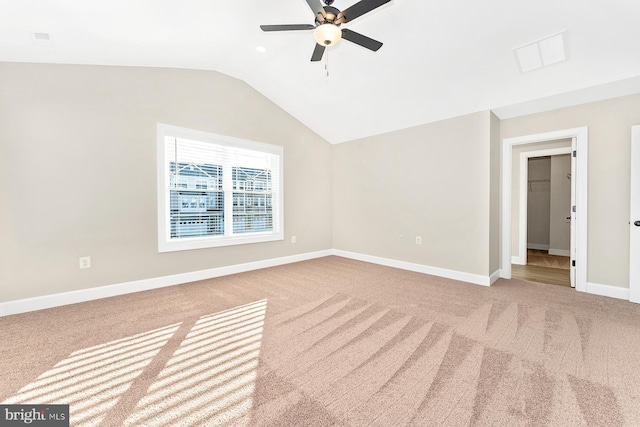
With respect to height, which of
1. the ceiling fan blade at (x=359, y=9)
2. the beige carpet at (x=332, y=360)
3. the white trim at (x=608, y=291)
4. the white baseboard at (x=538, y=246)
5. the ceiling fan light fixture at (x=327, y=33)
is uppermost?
the ceiling fan blade at (x=359, y=9)

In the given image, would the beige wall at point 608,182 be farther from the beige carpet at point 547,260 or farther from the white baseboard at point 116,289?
the white baseboard at point 116,289

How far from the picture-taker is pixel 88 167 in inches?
120

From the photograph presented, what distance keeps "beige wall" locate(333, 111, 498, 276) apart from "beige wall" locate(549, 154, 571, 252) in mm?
3620

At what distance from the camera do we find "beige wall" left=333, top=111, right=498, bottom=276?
374cm

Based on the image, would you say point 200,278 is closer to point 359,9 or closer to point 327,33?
point 327,33

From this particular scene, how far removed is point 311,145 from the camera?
537cm

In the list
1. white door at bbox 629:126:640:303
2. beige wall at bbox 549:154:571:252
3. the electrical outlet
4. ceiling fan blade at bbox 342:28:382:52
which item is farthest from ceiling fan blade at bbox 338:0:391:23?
beige wall at bbox 549:154:571:252

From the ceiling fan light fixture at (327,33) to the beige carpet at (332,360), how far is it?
2537 mm

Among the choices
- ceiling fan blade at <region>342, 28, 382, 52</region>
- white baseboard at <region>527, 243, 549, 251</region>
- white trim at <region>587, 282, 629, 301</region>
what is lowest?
white trim at <region>587, 282, 629, 301</region>

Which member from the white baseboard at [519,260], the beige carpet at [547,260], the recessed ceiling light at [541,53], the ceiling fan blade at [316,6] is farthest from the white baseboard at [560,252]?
the ceiling fan blade at [316,6]

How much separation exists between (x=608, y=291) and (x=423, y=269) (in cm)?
213

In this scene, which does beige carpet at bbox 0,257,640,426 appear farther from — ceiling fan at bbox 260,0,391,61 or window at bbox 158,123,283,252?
ceiling fan at bbox 260,0,391,61

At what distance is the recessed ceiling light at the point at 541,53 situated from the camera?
8.45ft

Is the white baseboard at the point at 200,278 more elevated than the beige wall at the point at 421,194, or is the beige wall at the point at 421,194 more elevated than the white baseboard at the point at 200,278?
the beige wall at the point at 421,194
